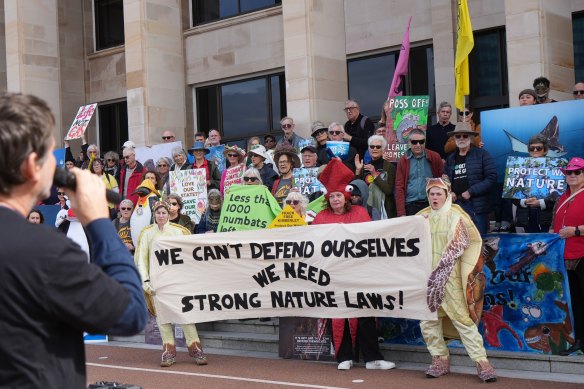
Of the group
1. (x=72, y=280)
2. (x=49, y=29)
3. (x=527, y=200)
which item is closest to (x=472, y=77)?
(x=527, y=200)

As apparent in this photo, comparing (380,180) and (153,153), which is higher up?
(153,153)

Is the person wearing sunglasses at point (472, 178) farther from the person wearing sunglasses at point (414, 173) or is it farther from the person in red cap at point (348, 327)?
the person in red cap at point (348, 327)

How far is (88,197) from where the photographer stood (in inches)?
96.8

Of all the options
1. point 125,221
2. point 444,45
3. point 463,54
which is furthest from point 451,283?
point 444,45

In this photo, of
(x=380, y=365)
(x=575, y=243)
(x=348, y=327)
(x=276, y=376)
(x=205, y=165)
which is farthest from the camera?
(x=205, y=165)

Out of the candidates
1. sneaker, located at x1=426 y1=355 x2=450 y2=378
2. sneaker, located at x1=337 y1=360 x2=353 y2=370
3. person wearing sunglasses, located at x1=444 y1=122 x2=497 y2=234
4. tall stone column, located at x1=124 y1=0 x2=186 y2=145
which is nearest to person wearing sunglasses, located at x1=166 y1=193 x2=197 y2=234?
sneaker, located at x1=337 y1=360 x2=353 y2=370

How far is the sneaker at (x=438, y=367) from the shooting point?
8.90 meters

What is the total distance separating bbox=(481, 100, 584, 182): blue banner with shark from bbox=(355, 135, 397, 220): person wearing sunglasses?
1.46 meters

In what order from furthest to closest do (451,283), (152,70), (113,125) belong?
(113,125), (152,70), (451,283)

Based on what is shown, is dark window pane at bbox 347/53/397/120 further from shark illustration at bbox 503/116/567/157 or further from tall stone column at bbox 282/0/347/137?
shark illustration at bbox 503/116/567/157

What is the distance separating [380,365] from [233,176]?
4.83 metres

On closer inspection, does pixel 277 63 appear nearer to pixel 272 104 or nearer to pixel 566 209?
pixel 272 104

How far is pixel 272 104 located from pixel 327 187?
38.7ft

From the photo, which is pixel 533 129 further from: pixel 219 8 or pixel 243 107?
pixel 219 8
